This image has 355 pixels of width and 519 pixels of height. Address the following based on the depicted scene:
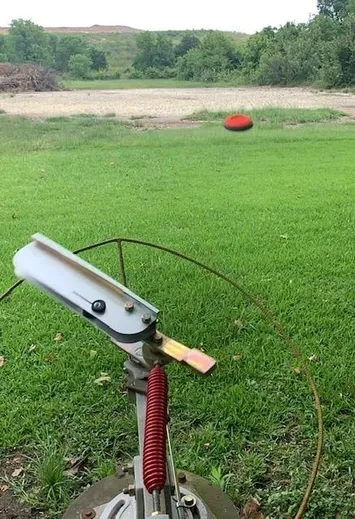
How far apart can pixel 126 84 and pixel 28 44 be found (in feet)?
2.29

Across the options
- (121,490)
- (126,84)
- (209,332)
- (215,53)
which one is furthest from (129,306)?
(126,84)

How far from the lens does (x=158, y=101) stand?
452 centimetres

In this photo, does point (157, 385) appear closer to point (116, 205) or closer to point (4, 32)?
point (116, 205)

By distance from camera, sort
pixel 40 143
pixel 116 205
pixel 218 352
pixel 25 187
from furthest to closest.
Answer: pixel 40 143 → pixel 25 187 → pixel 116 205 → pixel 218 352

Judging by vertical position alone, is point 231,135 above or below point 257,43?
below

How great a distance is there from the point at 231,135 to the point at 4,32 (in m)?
1.72

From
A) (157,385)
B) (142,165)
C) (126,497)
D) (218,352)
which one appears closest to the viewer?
(157,385)

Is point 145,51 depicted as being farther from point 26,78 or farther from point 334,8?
point 334,8

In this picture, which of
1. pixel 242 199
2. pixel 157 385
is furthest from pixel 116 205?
pixel 157 385

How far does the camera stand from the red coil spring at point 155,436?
516 mm

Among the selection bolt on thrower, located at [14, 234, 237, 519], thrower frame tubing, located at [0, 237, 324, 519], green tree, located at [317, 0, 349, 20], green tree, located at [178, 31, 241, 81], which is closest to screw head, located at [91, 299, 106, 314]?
bolt on thrower, located at [14, 234, 237, 519]

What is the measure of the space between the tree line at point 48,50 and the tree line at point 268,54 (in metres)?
0.35

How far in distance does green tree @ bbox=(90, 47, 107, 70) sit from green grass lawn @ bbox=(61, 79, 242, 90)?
10 centimetres

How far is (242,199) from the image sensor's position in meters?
3.12
